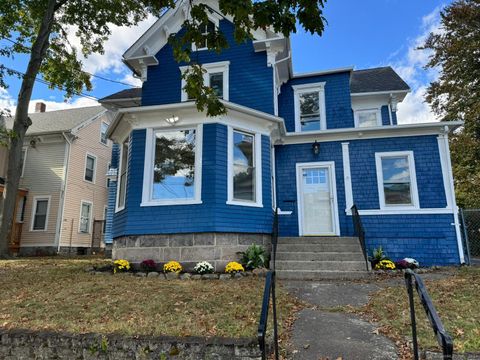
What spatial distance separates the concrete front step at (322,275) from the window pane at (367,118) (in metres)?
6.85

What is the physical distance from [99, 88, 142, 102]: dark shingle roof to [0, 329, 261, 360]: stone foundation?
10.5 m

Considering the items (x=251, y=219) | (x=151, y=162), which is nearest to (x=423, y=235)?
(x=251, y=219)

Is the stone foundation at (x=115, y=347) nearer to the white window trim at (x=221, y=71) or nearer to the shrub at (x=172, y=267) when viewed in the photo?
the shrub at (x=172, y=267)

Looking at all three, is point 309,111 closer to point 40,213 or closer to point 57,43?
point 57,43

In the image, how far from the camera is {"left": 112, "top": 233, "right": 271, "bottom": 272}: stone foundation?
757cm

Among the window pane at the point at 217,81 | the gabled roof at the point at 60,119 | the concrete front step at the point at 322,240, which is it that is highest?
the gabled roof at the point at 60,119

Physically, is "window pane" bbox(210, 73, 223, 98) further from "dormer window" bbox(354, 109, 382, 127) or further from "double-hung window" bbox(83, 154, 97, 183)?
"double-hung window" bbox(83, 154, 97, 183)

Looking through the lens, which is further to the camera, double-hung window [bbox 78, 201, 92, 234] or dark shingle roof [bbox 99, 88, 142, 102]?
double-hung window [bbox 78, 201, 92, 234]

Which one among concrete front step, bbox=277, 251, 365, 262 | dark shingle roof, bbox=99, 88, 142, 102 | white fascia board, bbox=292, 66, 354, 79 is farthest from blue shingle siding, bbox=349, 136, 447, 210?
dark shingle roof, bbox=99, 88, 142, 102

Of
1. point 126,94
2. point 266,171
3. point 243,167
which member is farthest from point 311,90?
point 126,94

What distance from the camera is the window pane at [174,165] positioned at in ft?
26.6

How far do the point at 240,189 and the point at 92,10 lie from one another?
1100cm

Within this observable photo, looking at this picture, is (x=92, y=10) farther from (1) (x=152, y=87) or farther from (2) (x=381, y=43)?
(2) (x=381, y=43)

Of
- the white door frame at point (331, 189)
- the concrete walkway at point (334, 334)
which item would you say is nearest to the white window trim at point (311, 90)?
the white door frame at point (331, 189)
